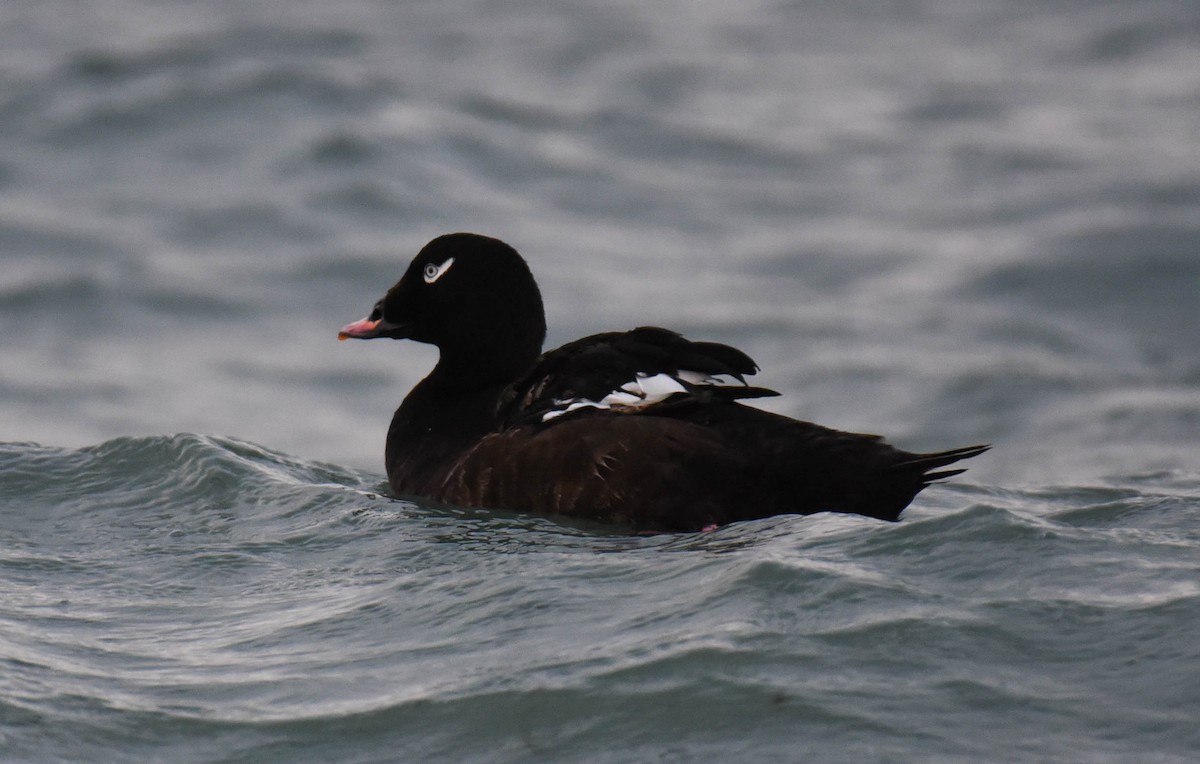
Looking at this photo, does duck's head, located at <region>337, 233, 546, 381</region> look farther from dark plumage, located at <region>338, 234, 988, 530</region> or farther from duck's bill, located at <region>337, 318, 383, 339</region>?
duck's bill, located at <region>337, 318, 383, 339</region>

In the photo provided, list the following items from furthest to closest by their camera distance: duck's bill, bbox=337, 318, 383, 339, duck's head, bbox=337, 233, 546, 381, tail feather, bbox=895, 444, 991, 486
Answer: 1. duck's bill, bbox=337, 318, 383, 339
2. duck's head, bbox=337, 233, 546, 381
3. tail feather, bbox=895, 444, 991, 486

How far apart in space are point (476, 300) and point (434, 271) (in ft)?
0.66

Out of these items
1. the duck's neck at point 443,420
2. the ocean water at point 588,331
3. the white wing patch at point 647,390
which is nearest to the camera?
the ocean water at point 588,331

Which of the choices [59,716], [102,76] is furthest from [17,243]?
[59,716]

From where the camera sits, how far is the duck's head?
20.9 ft

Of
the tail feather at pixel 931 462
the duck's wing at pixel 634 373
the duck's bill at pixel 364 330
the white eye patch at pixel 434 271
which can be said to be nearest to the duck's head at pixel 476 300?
the white eye patch at pixel 434 271

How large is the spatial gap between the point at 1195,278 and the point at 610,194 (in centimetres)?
436

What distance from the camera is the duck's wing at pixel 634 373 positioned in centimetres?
545

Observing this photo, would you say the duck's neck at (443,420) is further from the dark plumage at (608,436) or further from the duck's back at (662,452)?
the duck's back at (662,452)

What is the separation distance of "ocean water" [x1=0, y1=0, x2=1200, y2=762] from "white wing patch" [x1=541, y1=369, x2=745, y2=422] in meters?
0.43

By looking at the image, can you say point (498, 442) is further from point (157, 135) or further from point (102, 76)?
point (102, 76)

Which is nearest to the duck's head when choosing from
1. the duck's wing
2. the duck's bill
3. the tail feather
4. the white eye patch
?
the white eye patch

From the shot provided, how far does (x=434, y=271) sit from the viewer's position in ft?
21.0

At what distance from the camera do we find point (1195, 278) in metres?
11.4
